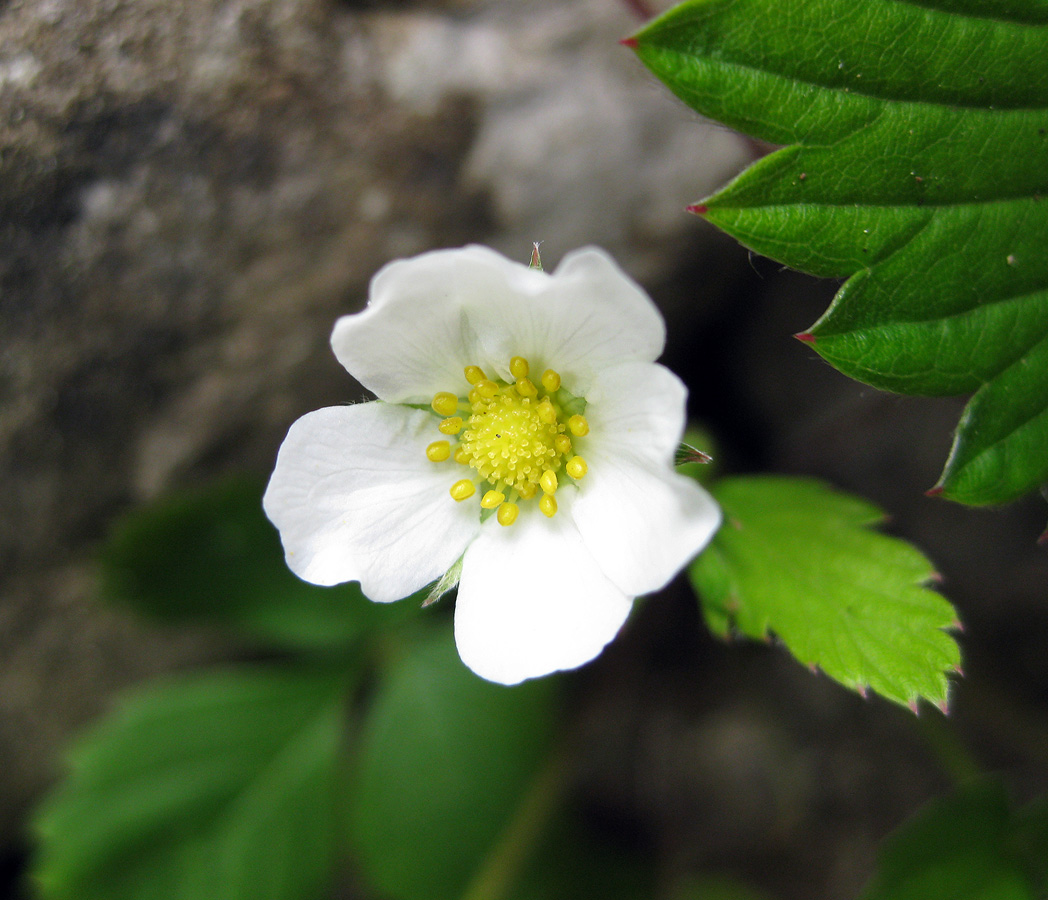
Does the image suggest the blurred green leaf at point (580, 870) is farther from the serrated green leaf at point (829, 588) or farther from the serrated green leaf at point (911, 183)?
the serrated green leaf at point (911, 183)

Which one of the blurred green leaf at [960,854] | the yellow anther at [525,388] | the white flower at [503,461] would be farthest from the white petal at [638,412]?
the blurred green leaf at [960,854]

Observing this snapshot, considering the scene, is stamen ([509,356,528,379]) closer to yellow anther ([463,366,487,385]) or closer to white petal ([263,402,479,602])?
yellow anther ([463,366,487,385])

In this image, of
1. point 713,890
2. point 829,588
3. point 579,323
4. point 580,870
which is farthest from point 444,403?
point 713,890

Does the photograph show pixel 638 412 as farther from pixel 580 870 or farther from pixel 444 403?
pixel 580 870

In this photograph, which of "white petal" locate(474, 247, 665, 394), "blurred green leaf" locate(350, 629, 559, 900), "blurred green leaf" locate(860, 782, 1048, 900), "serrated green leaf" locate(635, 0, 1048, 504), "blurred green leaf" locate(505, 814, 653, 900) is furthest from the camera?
"blurred green leaf" locate(505, 814, 653, 900)

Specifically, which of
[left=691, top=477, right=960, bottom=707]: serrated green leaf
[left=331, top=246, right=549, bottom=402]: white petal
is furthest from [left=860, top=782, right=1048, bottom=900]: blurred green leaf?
[left=331, top=246, right=549, bottom=402]: white petal

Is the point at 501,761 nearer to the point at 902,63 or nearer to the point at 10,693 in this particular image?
the point at 10,693

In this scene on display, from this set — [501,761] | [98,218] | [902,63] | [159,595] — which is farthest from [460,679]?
[902,63]
